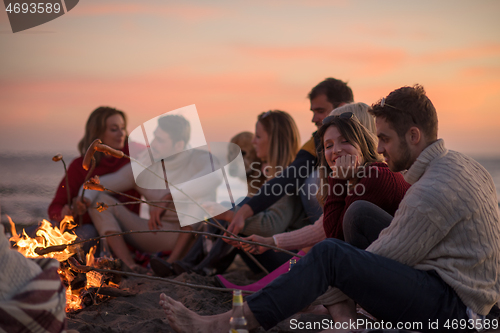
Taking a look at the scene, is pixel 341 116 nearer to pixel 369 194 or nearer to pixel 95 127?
pixel 369 194

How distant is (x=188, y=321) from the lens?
80.6 inches

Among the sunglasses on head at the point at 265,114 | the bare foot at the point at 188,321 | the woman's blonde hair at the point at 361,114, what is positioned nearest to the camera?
the bare foot at the point at 188,321

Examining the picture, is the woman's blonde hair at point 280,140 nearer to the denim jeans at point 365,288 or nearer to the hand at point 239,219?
the hand at point 239,219

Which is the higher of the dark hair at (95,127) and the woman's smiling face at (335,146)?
the dark hair at (95,127)

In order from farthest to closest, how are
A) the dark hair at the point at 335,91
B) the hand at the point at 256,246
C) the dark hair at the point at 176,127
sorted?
the dark hair at the point at 335,91 < the dark hair at the point at 176,127 < the hand at the point at 256,246

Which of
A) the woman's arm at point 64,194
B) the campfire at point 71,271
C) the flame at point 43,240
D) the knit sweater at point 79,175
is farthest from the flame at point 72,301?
the knit sweater at point 79,175

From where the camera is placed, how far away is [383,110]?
207 centimetres

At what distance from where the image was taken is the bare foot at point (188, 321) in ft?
6.56

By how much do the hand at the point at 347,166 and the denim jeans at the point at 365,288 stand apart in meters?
0.76

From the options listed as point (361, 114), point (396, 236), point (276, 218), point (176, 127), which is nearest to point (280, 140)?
point (276, 218)

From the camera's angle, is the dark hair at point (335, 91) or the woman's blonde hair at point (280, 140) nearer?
the dark hair at point (335, 91)

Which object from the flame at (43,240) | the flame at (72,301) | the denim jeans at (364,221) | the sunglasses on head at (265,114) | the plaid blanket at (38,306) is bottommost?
the flame at (72,301)

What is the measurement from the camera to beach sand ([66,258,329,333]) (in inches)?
90.0

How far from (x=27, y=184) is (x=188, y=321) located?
388 centimetres
